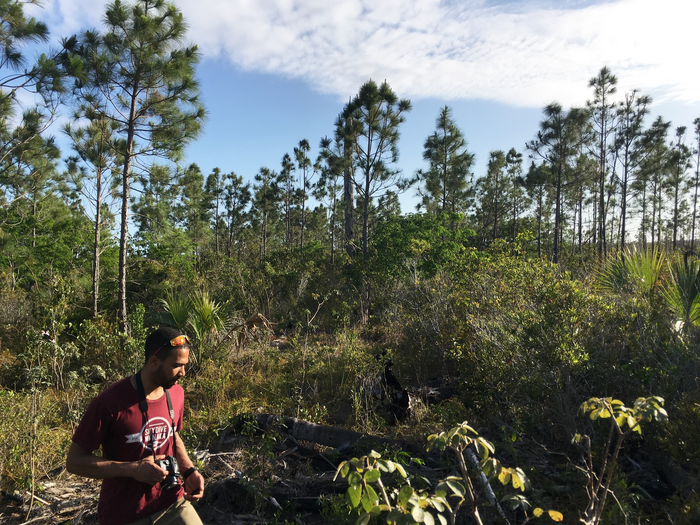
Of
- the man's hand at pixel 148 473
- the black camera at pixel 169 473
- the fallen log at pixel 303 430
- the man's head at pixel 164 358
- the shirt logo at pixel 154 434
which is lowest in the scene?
the fallen log at pixel 303 430

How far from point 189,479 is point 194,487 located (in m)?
0.06

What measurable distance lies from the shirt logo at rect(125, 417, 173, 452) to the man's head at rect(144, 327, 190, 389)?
7.5 inches

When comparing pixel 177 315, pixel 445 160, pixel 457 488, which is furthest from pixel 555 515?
pixel 445 160

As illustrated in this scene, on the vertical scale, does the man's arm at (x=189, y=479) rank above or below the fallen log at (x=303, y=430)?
above

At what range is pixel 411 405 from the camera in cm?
508

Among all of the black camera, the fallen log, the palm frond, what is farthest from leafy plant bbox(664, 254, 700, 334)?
the palm frond

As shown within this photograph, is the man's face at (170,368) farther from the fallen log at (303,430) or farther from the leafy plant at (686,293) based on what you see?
the leafy plant at (686,293)

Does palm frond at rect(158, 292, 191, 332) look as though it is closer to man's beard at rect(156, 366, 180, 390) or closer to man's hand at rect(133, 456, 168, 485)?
man's beard at rect(156, 366, 180, 390)

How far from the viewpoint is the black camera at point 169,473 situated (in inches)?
74.8

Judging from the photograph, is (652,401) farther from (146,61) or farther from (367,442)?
(146,61)

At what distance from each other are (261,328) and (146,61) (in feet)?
19.5

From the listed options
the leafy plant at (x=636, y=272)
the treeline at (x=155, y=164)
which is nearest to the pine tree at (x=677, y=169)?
the treeline at (x=155, y=164)

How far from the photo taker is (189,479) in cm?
211

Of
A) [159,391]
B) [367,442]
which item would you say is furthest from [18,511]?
[367,442]
